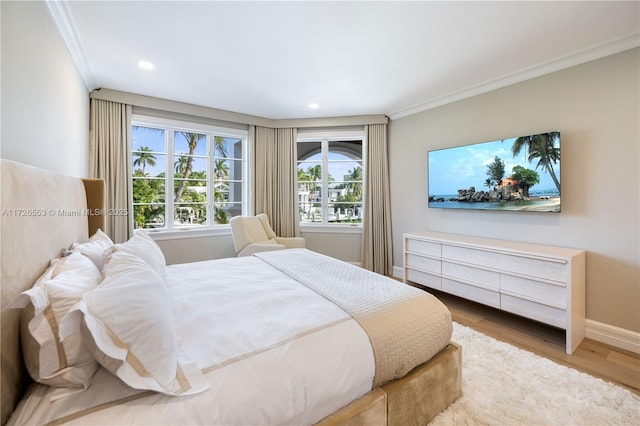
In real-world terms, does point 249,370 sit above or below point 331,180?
below

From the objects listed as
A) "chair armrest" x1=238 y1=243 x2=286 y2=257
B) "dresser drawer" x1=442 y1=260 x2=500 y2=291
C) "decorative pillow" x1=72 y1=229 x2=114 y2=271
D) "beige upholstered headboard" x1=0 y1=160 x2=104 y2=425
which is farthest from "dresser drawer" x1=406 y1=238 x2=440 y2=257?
"beige upholstered headboard" x1=0 y1=160 x2=104 y2=425

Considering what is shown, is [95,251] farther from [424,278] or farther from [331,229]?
[331,229]

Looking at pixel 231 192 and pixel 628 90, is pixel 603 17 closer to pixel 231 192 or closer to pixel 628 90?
pixel 628 90

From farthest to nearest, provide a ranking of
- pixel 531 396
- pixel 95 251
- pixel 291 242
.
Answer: pixel 291 242 → pixel 531 396 → pixel 95 251

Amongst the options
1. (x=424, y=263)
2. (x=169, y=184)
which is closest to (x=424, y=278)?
(x=424, y=263)

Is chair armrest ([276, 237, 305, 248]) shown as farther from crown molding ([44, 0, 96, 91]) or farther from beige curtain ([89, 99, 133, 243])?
crown molding ([44, 0, 96, 91])

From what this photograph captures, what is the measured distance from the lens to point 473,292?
2.76m

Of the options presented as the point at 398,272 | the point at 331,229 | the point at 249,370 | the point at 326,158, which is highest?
the point at 326,158

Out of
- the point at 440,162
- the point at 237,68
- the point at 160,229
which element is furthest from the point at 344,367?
the point at 160,229

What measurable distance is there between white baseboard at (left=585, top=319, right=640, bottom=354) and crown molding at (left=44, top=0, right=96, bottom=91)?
477 cm

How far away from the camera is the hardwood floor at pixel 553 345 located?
6.20 ft

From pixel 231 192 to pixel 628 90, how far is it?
4.52 meters

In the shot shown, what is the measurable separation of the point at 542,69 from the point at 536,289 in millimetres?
2073

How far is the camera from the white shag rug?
146 centimetres
